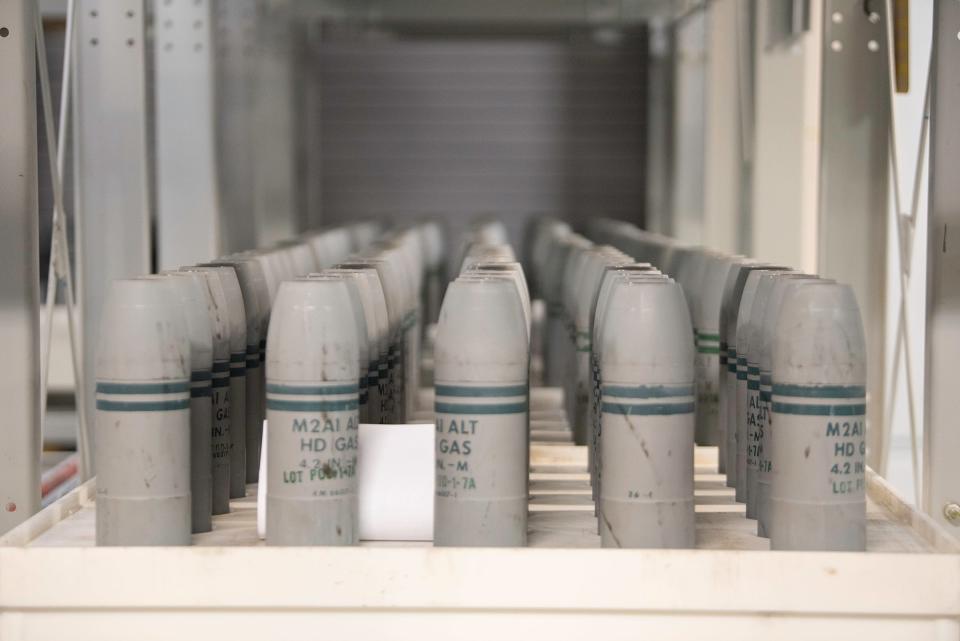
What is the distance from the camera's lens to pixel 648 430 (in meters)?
1.39

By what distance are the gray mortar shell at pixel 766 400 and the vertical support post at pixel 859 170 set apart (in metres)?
1.15

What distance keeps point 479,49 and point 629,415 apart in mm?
4330

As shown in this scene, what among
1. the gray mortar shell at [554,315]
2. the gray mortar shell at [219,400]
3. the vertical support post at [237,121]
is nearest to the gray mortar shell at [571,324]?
the gray mortar shell at [554,315]

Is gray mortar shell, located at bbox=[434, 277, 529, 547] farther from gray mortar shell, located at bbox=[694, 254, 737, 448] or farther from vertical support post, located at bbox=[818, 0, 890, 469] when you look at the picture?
vertical support post, located at bbox=[818, 0, 890, 469]

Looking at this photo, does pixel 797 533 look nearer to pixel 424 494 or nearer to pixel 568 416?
pixel 424 494

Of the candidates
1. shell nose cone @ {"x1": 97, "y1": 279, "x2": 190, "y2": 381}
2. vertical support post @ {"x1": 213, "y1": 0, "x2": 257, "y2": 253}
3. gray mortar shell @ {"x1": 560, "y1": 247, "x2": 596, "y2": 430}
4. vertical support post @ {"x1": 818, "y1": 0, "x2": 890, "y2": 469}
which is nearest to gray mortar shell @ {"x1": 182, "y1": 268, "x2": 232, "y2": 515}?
shell nose cone @ {"x1": 97, "y1": 279, "x2": 190, "y2": 381}

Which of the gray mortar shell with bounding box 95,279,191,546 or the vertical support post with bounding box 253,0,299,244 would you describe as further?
the vertical support post with bounding box 253,0,299,244

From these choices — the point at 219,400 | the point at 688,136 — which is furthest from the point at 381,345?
the point at 688,136

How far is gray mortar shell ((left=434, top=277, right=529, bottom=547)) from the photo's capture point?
1396mm

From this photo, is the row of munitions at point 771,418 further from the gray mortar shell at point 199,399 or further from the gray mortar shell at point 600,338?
the gray mortar shell at point 199,399

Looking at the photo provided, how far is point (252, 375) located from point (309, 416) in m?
Result: 0.45

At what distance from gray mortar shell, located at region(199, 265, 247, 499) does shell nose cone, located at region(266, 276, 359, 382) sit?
30 cm

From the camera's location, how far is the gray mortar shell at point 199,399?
1518 millimetres

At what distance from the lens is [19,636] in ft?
4.46
